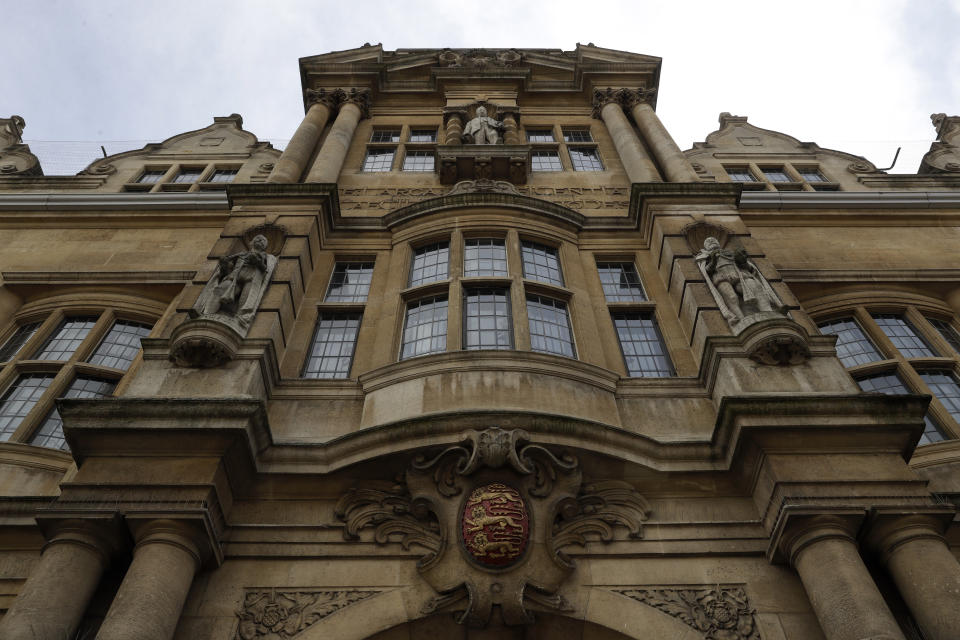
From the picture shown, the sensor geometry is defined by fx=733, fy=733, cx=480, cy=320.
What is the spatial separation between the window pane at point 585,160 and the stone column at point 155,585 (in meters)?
13.3

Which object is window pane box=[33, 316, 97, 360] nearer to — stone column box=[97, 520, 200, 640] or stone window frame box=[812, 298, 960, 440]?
stone column box=[97, 520, 200, 640]

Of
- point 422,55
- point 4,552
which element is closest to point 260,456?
point 4,552

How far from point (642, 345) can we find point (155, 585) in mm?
7991

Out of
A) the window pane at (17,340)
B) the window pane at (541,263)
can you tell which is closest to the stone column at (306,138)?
the window pane at (17,340)

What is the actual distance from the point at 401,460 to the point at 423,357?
169 cm

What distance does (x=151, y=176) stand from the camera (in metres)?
21.1

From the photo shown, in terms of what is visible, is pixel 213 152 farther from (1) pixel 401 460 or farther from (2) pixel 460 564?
(2) pixel 460 564

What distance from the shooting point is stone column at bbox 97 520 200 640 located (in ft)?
22.5

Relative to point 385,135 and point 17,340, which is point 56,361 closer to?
point 17,340

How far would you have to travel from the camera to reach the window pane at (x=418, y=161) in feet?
61.0

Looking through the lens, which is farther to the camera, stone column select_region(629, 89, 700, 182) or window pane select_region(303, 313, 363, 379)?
stone column select_region(629, 89, 700, 182)

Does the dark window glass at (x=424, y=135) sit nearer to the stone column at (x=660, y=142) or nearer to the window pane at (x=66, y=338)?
the stone column at (x=660, y=142)

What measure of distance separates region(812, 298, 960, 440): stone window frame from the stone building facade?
2.3 inches

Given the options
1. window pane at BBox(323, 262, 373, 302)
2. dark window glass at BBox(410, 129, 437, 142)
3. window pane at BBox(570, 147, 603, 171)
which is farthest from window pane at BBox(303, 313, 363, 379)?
dark window glass at BBox(410, 129, 437, 142)
